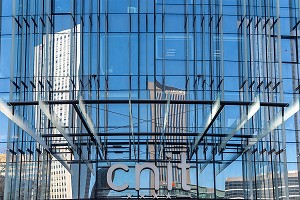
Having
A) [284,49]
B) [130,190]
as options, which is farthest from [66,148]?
[284,49]

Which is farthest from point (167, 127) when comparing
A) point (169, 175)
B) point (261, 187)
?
point (261, 187)

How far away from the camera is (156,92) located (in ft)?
94.3

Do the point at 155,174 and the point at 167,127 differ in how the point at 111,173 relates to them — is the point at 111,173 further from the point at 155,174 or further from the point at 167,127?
the point at 167,127

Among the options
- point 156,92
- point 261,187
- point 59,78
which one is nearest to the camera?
point 59,78

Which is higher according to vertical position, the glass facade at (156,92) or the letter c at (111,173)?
the glass facade at (156,92)

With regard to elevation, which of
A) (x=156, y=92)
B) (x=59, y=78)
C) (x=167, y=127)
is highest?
(x=59, y=78)

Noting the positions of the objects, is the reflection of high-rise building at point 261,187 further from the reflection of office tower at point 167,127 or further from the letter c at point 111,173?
the letter c at point 111,173

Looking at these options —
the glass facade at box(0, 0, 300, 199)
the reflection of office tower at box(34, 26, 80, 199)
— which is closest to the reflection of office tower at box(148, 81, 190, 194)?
the glass facade at box(0, 0, 300, 199)

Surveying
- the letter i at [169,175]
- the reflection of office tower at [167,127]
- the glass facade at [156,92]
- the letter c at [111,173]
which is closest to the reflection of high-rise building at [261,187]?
the glass facade at [156,92]

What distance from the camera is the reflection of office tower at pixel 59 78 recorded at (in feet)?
83.7

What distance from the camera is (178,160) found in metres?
28.9

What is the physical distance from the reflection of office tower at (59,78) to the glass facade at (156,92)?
0.05m

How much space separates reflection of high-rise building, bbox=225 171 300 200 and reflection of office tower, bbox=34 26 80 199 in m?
6.14

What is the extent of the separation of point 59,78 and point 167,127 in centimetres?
450
